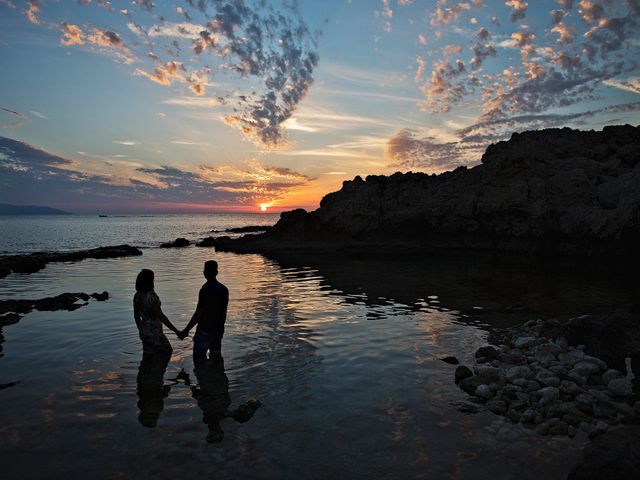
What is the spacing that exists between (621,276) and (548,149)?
20779 millimetres

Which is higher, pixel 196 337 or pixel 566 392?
pixel 196 337

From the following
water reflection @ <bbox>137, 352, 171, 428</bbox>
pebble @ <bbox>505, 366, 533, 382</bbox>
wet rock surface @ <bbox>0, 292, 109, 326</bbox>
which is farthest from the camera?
wet rock surface @ <bbox>0, 292, 109, 326</bbox>

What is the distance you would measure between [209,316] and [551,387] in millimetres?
8251

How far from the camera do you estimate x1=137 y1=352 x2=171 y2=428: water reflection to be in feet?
27.8

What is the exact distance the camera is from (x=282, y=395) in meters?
9.46

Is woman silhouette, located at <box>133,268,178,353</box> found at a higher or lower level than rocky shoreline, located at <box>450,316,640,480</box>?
higher

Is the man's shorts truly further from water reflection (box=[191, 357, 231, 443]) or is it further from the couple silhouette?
water reflection (box=[191, 357, 231, 443])

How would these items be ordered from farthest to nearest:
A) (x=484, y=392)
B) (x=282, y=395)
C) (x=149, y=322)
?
(x=149, y=322) → (x=282, y=395) → (x=484, y=392)

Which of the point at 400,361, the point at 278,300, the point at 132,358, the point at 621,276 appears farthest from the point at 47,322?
the point at 621,276

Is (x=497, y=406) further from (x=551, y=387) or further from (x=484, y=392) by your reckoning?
(x=551, y=387)

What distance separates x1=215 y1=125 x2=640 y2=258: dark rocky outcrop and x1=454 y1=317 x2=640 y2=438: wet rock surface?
26484 millimetres

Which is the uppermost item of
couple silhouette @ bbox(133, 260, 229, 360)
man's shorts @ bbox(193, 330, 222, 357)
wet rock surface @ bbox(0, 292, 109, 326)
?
couple silhouette @ bbox(133, 260, 229, 360)

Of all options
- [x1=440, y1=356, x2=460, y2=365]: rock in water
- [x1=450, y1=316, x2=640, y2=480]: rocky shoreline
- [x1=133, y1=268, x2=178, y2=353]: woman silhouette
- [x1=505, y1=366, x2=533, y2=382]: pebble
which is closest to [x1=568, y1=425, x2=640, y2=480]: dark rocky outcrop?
[x1=450, y1=316, x2=640, y2=480]: rocky shoreline

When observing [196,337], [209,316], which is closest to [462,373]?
[209,316]
